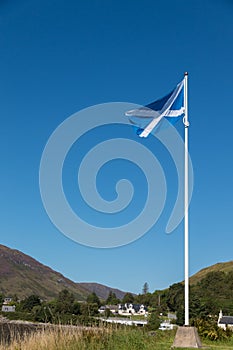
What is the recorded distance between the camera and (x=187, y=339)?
11.0 m

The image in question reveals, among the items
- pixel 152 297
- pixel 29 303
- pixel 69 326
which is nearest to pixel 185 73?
pixel 69 326

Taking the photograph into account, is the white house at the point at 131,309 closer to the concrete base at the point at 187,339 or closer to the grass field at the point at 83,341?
the concrete base at the point at 187,339

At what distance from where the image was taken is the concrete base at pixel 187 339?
1091cm

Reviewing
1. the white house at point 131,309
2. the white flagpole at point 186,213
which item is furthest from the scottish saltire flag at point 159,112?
the white house at point 131,309

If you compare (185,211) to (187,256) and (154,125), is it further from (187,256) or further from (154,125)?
(154,125)

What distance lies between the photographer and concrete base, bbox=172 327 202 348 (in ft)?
35.8

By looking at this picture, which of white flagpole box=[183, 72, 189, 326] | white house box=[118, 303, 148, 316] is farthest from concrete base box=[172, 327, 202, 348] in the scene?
white house box=[118, 303, 148, 316]

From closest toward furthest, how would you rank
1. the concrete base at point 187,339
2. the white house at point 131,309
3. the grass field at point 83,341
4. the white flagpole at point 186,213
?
1. the grass field at point 83,341
2. the concrete base at point 187,339
3. the white flagpole at point 186,213
4. the white house at point 131,309

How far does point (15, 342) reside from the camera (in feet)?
34.3

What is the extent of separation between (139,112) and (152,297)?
98.3 metres

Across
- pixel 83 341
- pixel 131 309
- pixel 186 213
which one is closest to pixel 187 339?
pixel 83 341

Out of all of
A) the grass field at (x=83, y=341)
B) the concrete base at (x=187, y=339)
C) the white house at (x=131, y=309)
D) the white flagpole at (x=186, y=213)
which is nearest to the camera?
the grass field at (x=83, y=341)

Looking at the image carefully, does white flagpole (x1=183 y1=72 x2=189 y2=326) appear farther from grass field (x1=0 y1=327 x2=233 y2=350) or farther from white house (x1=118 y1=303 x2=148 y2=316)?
white house (x1=118 y1=303 x2=148 y2=316)

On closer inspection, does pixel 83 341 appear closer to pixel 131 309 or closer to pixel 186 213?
pixel 186 213
